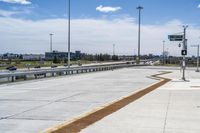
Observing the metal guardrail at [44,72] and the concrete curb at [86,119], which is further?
the metal guardrail at [44,72]

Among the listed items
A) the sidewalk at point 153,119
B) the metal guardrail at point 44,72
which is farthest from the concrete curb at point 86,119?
the metal guardrail at point 44,72

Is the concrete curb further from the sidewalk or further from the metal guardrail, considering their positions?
the metal guardrail

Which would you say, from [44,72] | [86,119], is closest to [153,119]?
[86,119]

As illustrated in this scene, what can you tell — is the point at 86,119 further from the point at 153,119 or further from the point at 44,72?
the point at 44,72

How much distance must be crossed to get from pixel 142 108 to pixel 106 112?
71.7 inches

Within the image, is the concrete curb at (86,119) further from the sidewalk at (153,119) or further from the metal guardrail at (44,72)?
the metal guardrail at (44,72)

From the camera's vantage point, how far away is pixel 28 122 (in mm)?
12047

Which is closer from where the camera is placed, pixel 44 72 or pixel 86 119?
pixel 86 119

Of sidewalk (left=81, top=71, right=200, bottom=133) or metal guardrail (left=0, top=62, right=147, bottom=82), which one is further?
metal guardrail (left=0, top=62, right=147, bottom=82)

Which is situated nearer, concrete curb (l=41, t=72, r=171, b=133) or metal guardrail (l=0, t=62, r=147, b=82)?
concrete curb (l=41, t=72, r=171, b=133)

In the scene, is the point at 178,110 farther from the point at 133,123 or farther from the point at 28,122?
the point at 28,122

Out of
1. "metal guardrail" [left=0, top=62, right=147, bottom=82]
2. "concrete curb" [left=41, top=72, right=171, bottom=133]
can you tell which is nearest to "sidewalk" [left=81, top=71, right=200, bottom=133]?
"concrete curb" [left=41, top=72, right=171, bottom=133]

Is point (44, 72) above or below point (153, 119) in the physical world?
above

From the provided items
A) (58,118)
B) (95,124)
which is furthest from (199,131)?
(58,118)
